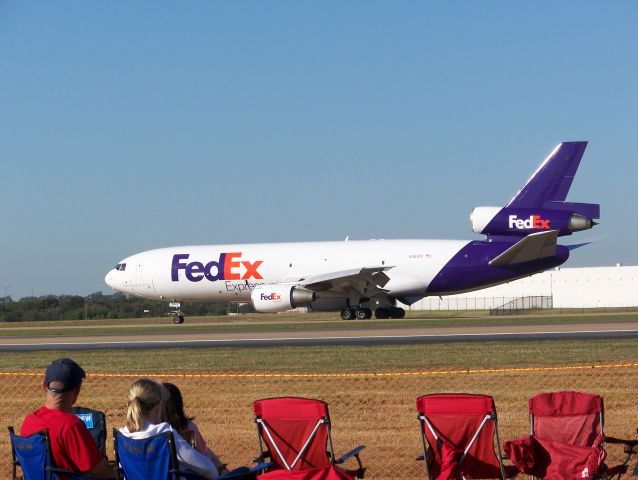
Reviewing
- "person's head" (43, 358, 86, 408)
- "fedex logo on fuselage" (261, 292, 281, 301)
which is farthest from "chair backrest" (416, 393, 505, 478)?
"fedex logo on fuselage" (261, 292, 281, 301)

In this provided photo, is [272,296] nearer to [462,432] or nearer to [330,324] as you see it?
[330,324]

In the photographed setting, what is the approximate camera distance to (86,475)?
7.07 m

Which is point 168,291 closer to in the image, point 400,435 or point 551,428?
point 400,435

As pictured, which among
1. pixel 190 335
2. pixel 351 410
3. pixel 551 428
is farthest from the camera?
pixel 190 335

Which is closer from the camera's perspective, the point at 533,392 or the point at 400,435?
the point at 400,435

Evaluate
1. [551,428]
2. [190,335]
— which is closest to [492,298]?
[190,335]

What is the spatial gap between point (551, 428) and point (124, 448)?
3906 millimetres

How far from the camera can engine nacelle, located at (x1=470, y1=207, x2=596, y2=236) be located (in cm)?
4306

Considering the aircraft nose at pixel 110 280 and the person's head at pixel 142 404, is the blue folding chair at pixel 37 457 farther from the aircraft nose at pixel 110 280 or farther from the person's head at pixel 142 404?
the aircraft nose at pixel 110 280

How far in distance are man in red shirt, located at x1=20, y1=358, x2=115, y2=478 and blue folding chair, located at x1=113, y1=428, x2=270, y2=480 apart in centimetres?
23

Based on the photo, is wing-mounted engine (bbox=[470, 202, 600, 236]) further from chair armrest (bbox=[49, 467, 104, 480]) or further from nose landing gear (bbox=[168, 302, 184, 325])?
chair armrest (bbox=[49, 467, 104, 480])

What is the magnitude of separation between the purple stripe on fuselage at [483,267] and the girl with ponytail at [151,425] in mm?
37300

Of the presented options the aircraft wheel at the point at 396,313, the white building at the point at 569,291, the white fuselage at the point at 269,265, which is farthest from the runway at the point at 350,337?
the white building at the point at 569,291

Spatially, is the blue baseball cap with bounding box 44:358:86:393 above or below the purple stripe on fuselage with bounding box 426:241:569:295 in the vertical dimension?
below
